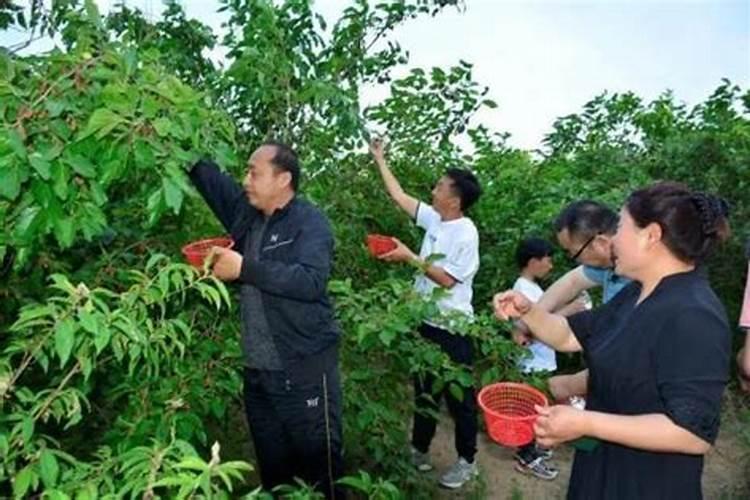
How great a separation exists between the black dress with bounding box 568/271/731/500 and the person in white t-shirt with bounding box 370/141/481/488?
1.48 metres

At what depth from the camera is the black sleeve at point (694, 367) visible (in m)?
1.62

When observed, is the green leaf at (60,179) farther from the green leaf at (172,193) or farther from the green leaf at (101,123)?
the green leaf at (172,193)

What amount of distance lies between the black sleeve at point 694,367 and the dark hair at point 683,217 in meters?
0.14

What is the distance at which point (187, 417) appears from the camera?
2285 millimetres

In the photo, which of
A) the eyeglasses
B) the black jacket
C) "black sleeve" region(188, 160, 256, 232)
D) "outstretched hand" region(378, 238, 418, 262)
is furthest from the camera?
"outstretched hand" region(378, 238, 418, 262)

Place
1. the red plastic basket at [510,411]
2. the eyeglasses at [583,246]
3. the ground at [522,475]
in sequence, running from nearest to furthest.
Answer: the red plastic basket at [510,411] → the eyeglasses at [583,246] → the ground at [522,475]

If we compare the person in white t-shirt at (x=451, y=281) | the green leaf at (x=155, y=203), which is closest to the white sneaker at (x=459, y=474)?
the person in white t-shirt at (x=451, y=281)

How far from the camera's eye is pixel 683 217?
5.72 feet

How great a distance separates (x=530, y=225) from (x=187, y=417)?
288cm

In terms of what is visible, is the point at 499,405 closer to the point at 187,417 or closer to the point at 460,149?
the point at 187,417

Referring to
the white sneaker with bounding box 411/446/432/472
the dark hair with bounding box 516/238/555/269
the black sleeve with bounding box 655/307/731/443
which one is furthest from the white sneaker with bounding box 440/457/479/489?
the black sleeve with bounding box 655/307/731/443

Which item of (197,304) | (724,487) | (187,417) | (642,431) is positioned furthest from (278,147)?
(724,487)

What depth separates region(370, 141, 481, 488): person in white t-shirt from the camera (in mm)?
3525

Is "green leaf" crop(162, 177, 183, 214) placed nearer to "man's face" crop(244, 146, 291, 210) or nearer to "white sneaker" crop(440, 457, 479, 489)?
"man's face" crop(244, 146, 291, 210)
